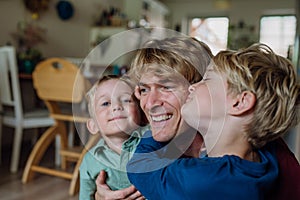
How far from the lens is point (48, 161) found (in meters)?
2.89

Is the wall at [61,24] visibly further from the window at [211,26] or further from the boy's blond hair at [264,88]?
the boy's blond hair at [264,88]

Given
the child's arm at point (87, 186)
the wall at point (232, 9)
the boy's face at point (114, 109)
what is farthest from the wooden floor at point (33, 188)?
the wall at point (232, 9)

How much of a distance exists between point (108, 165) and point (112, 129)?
0.08m

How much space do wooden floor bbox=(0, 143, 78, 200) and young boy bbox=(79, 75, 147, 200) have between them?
1499mm

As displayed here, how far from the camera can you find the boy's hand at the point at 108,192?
62 cm

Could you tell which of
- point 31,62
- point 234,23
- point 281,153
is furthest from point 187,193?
point 234,23

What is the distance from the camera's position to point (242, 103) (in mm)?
507

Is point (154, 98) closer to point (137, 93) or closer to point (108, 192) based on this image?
point (137, 93)

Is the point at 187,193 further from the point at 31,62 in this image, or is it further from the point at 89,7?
the point at 89,7

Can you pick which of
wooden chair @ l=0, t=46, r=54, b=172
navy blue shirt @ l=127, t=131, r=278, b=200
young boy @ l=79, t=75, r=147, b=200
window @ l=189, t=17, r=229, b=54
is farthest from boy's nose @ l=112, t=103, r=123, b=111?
window @ l=189, t=17, r=229, b=54

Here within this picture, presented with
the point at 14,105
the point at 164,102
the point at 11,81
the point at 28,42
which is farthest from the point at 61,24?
the point at 164,102

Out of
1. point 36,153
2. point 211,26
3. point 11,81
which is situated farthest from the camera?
point 211,26

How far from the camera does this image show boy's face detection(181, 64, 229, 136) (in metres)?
0.50

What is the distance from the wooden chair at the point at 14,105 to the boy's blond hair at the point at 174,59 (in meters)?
2.17
